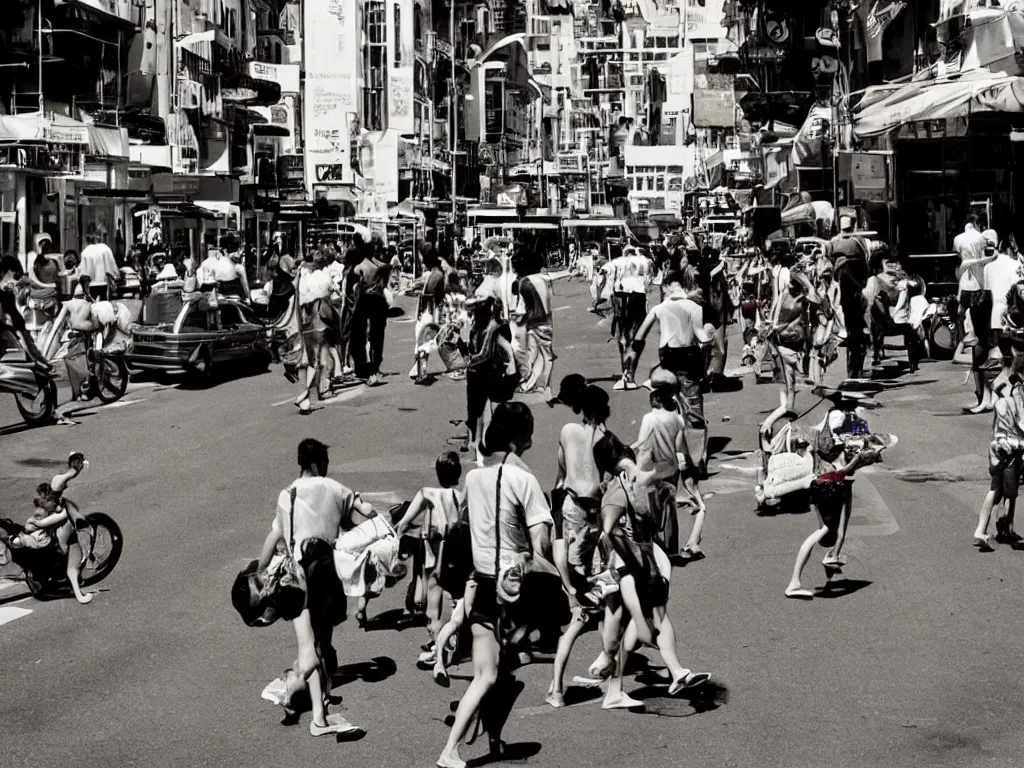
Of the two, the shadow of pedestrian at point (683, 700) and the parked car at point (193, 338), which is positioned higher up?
the parked car at point (193, 338)

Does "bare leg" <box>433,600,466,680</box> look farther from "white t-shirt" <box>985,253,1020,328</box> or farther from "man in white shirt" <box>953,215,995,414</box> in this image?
"white t-shirt" <box>985,253,1020,328</box>

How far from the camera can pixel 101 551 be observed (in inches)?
504

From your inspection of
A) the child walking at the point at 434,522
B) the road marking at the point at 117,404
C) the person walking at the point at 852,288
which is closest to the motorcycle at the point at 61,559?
the child walking at the point at 434,522

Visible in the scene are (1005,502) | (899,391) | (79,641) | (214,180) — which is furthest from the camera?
(214,180)

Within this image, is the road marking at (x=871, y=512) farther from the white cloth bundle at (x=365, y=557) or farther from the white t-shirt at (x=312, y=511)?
the white t-shirt at (x=312, y=511)

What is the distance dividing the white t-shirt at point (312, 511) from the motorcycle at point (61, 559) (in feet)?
12.5

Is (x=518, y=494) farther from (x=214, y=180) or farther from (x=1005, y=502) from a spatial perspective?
(x=214, y=180)

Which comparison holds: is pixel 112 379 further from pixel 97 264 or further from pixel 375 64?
pixel 375 64

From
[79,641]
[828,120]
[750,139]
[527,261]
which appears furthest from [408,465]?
[750,139]

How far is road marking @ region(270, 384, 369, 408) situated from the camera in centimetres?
2157

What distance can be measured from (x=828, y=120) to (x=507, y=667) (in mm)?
33835

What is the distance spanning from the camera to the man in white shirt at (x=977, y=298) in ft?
63.7


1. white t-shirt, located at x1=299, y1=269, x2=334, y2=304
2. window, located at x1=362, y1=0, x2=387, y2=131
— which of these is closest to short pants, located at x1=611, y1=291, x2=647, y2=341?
white t-shirt, located at x1=299, y1=269, x2=334, y2=304

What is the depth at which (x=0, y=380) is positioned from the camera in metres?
19.4
